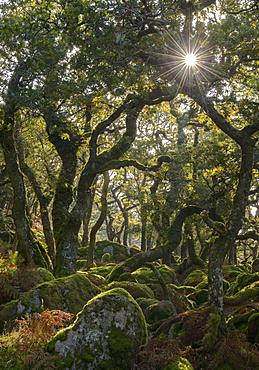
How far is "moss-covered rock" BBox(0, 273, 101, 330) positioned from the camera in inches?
287

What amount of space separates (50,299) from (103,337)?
2315mm

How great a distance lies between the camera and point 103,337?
5.84 metres

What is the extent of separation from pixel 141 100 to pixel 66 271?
332 inches

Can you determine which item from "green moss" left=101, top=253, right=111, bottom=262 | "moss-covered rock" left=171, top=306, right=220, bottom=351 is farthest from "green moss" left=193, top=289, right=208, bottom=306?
"green moss" left=101, top=253, right=111, bottom=262

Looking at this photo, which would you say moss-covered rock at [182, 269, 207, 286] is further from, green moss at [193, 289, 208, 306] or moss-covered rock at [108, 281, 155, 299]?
moss-covered rock at [108, 281, 155, 299]

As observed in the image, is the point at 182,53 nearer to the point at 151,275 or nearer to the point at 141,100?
the point at 141,100

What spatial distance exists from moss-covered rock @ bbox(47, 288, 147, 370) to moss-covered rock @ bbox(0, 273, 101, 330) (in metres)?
1.84

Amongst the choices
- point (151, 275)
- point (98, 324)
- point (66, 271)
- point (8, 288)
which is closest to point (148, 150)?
point (151, 275)

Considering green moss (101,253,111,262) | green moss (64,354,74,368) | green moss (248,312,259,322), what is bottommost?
green moss (64,354,74,368)

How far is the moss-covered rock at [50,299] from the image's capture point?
729 cm

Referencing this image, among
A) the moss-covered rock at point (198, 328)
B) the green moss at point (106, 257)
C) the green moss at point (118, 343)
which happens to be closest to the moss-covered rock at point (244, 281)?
the moss-covered rock at point (198, 328)

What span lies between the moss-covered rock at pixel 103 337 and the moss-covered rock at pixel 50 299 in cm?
184

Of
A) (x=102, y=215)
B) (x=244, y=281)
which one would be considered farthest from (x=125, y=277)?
(x=244, y=281)

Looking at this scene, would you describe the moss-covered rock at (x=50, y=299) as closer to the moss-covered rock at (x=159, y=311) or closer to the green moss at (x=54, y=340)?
the green moss at (x=54, y=340)
